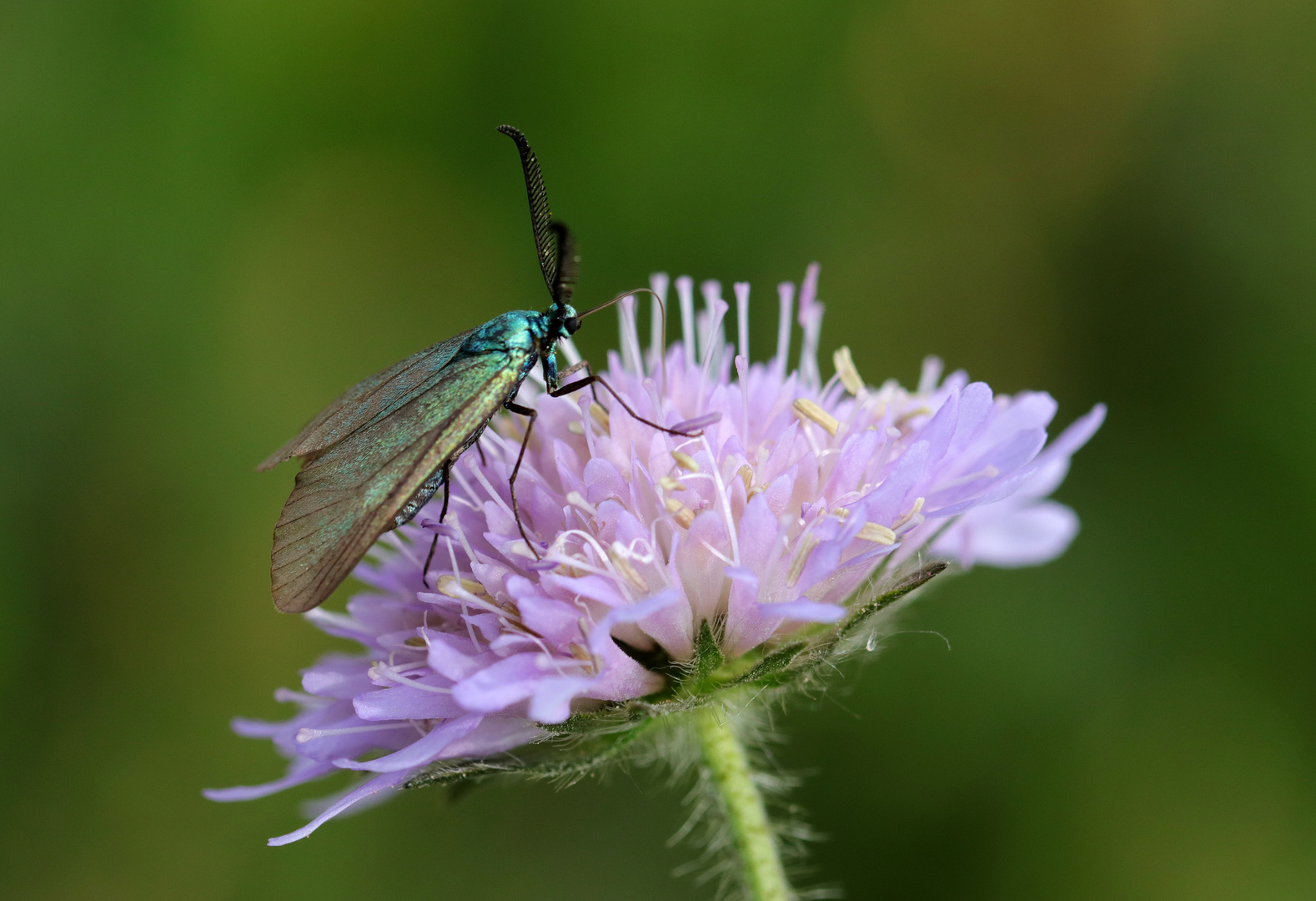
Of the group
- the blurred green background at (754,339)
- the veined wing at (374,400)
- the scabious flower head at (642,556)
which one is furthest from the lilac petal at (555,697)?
the blurred green background at (754,339)

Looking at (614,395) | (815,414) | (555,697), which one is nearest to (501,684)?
(555,697)

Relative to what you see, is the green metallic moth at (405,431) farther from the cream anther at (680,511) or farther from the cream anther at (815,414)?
the cream anther at (815,414)

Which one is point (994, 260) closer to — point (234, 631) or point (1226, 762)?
point (1226, 762)

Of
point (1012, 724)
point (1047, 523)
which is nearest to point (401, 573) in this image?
point (1047, 523)

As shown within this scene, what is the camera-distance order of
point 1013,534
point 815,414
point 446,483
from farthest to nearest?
point 1013,534 < point 815,414 < point 446,483

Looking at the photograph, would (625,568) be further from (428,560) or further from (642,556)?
(428,560)
